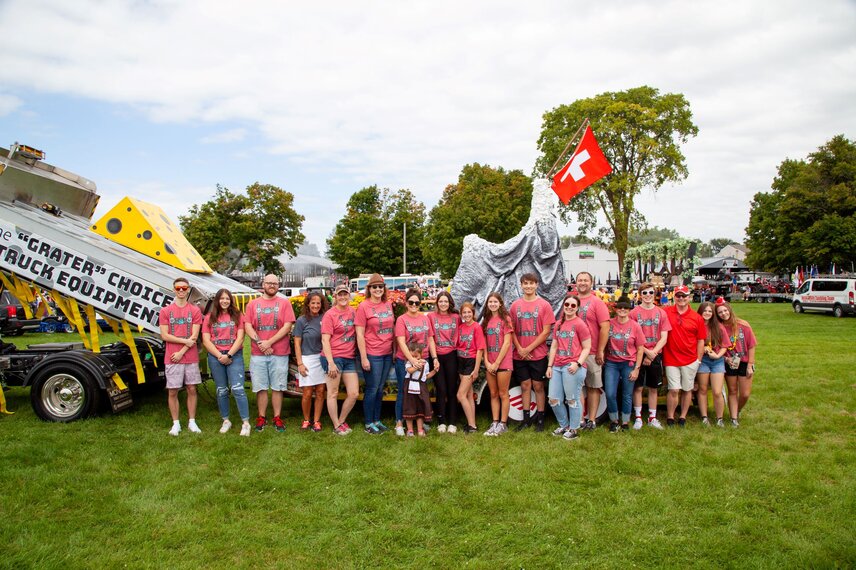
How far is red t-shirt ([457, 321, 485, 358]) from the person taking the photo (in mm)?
6262

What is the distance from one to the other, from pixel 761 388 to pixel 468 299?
16.5ft

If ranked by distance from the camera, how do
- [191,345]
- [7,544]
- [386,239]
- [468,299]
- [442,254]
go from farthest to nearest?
[386,239] < [442,254] < [468,299] < [191,345] < [7,544]

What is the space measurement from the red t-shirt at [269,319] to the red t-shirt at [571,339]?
3063mm

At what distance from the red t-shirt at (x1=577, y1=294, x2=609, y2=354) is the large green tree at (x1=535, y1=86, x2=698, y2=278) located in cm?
2363

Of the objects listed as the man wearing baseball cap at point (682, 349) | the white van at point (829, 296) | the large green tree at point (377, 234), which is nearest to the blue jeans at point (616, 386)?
the man wearing baseball cap at point (682, 349)

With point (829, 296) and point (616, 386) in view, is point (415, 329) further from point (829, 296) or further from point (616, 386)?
point (829, 296)

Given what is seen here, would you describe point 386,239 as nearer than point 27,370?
No

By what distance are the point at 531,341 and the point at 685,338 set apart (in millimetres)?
1818

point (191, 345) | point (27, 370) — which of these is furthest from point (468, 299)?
point (27, 370)

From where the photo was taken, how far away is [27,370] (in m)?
6.98

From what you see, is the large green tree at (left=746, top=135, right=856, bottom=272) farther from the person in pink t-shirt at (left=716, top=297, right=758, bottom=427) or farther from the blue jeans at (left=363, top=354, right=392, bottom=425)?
the blue jeans at (left=363, top=354, right=392, bottom=425)

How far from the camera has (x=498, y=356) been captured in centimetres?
622

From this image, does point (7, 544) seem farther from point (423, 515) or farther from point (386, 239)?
point (386, 239)

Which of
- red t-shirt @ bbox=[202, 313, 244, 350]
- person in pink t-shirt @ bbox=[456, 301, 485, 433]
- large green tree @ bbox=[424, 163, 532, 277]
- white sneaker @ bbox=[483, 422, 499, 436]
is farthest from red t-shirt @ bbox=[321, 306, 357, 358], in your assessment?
large green tree @ bbox=[424, 163, 532, 277]
